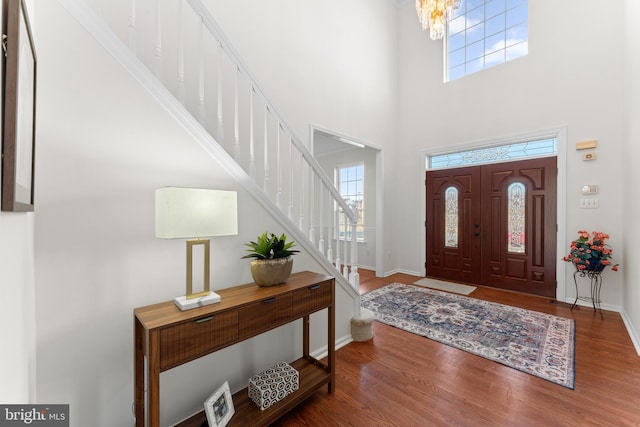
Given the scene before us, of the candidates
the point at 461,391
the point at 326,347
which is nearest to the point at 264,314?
the point at 326,347

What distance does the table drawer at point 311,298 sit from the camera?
1.64 meters

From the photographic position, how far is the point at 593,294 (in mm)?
3277

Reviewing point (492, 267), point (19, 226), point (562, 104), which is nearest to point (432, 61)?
point (562, 104)

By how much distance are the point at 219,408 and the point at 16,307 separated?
104 centimetres

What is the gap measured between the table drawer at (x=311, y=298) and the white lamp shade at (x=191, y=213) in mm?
639

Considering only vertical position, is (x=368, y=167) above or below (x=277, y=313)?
above

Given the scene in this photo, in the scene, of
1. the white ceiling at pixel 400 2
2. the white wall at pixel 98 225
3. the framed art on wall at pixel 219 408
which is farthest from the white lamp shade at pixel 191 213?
the white ceiling at pixel 400 2

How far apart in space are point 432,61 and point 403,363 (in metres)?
4.89

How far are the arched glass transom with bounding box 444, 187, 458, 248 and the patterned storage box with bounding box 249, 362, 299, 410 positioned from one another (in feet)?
12.5

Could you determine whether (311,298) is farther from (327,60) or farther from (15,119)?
(327,60)

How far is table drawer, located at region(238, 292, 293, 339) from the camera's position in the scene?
4.53 ft

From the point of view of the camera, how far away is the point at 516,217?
3.94 m

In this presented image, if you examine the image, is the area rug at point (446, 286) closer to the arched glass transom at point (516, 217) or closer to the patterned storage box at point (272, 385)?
the arched glass transom at point (516, 217)

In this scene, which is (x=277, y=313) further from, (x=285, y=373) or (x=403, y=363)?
(x=403, y=363)
